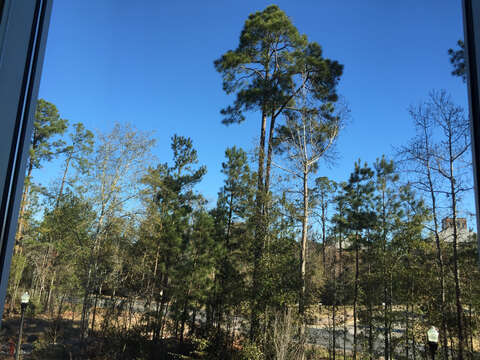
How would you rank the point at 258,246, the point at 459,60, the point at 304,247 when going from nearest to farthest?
the point at 459,60
the point at 304,247
the point at 258,246

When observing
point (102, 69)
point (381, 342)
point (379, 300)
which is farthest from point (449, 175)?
point (381, 342)

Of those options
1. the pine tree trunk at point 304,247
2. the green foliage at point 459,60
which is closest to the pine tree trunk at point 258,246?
the pine tree trunk at point 304,247

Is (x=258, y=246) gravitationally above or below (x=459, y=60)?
below

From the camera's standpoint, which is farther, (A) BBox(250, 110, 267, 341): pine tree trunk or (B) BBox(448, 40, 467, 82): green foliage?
(A) BBox(250, 110, 267, 341): pine tree trunk

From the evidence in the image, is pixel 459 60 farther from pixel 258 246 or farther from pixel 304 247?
pixel 258 246

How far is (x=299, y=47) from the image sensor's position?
18.5 feet

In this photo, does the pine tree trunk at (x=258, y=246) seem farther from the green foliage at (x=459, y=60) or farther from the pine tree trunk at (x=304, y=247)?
the green foliage at (x=459, y=60)

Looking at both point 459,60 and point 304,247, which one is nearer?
point 459,60

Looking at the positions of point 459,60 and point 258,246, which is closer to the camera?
point 459,60

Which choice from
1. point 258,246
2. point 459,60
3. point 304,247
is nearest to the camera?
point 459,60

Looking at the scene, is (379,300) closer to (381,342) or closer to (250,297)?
(381,342)

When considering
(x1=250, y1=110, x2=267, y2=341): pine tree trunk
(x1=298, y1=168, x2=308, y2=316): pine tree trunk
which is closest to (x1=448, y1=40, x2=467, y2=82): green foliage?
(x1=298, y1=168, x2=308, y2=316): pine tree trunk

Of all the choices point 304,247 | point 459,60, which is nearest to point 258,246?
point 304,247

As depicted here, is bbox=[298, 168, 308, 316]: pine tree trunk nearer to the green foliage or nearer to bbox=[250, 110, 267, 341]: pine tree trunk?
bbox=[250, 110, 267, 341]: pine tree trunk
